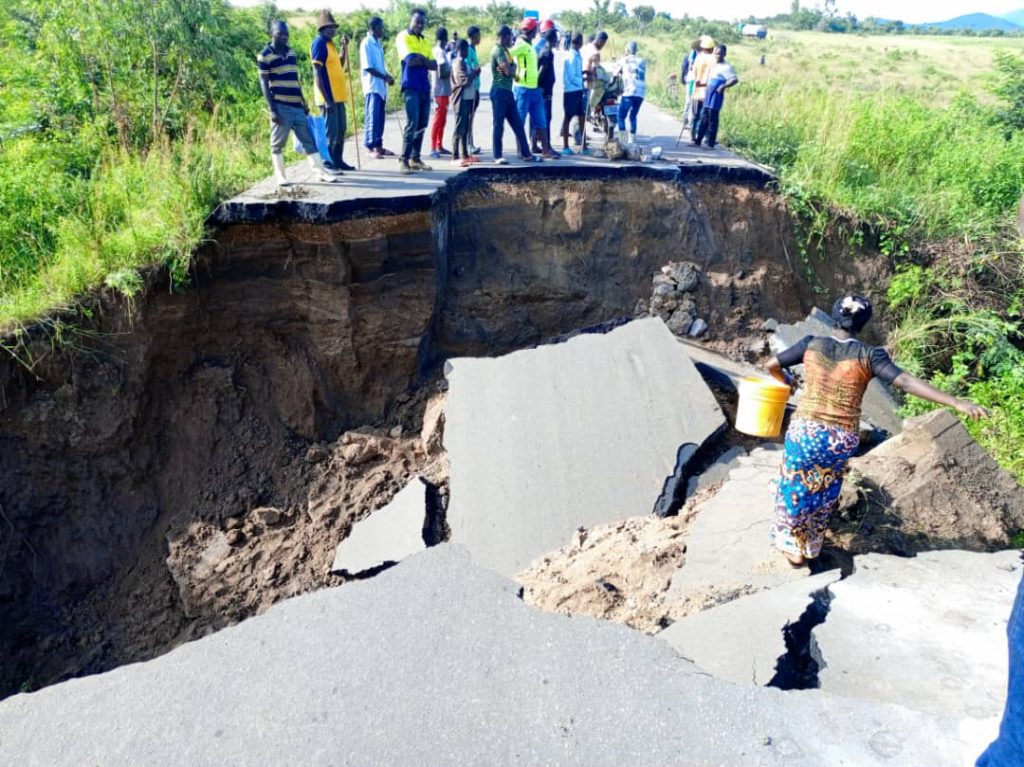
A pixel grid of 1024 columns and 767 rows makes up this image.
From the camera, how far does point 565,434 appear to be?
5922 mm

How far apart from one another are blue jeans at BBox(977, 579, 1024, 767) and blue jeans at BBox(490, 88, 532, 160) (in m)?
7.27

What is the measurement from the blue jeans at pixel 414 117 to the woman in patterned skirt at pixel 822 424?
16.9ft

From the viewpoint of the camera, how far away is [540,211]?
8.18m

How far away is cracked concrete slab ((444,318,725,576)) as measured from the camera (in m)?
5.37

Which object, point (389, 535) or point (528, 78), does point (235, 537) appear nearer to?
point (389, 535)

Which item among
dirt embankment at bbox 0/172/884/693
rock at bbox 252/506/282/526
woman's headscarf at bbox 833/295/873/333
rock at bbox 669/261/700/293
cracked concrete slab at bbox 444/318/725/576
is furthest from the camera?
rock at bbox 669/261/700/293

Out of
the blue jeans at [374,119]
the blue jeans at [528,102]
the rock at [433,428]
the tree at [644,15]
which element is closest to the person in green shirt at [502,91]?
the blue jeans at [528,102]

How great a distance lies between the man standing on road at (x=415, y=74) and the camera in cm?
753

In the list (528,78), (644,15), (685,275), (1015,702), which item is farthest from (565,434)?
(644,15)

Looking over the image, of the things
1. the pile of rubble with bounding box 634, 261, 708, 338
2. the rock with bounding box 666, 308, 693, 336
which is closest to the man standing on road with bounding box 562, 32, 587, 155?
the pile of rubble with bounding box 634, 261, 708, 338

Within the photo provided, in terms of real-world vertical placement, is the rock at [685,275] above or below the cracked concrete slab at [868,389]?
above

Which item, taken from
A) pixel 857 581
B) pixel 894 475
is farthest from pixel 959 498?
pixel 857 581

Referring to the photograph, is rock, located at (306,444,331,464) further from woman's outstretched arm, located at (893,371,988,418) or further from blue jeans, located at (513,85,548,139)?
woman's outstretched arm, located at (893,371,988,418)

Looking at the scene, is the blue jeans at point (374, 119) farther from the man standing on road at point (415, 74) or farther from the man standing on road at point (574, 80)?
the man standing on road at point (574, 80)
